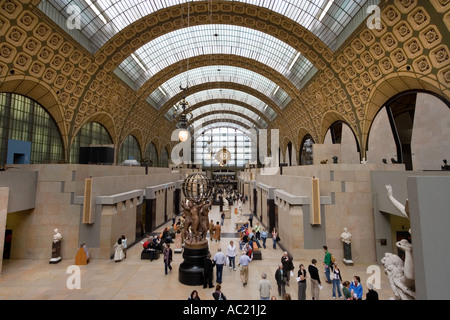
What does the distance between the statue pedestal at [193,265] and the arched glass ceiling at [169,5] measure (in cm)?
1653

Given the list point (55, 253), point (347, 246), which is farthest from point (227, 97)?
point (55, 253)

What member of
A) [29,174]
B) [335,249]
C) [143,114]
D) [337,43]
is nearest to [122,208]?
[29,174]

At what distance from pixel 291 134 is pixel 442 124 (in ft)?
68.5

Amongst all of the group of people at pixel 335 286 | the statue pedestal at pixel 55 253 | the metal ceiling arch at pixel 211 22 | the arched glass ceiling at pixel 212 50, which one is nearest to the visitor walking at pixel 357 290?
the group of people at pixel 335 286

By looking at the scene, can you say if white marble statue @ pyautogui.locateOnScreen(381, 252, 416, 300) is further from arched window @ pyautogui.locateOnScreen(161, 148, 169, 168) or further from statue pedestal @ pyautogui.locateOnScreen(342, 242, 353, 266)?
arched window @ pyautogui.locateOnScreen(161, 148, 169, 168)

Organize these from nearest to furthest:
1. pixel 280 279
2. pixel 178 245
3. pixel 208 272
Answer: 1. pixel 280 279
2. pixel 208 272
3. pixel 178 245

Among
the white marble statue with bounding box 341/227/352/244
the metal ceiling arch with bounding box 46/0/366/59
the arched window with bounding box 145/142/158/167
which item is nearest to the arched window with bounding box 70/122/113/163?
the metal ceiling arch with bounding box 46/0/366/59

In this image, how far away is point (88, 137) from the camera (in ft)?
71.9

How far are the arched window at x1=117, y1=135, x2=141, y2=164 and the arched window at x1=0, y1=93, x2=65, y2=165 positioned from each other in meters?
9.28

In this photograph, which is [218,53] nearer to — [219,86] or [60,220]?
[219,86]

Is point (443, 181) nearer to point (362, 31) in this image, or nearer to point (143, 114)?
point (362, 31)

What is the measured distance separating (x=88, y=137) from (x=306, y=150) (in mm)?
25697

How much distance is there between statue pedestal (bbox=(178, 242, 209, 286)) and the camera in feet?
→ 26.4

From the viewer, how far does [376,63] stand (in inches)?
583
